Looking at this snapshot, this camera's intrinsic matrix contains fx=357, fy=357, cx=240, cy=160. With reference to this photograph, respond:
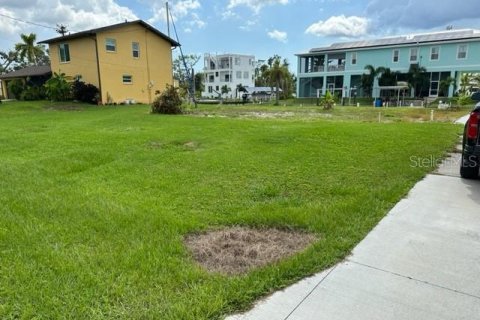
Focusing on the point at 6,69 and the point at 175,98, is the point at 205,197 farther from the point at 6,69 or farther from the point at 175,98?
the point at 6,69

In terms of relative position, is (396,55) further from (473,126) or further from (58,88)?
(473,126)

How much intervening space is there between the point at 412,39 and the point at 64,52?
33250 mm

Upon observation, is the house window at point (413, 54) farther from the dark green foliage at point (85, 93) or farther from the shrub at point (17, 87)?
the shrub at point (17, 87)

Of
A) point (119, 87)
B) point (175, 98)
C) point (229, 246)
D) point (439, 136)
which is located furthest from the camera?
point (119, 87)

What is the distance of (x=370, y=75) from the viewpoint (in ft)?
124

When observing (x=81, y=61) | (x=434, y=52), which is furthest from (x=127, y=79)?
(x=434, y=52)

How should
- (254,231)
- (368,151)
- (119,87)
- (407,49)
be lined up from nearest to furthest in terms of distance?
(254,231)
(368,151)
(119,87)
(407,49)

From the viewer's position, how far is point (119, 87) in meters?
26.7

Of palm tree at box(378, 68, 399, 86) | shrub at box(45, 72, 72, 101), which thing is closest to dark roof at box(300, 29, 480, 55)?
palm tree at box(378, 68, 399, 86)

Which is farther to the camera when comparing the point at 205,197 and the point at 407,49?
the point at 407,49

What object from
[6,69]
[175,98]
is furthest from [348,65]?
[6,69]

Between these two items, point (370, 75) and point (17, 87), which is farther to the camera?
point (370, 75)

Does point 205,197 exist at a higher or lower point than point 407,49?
lower

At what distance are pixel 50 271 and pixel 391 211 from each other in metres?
3.56
